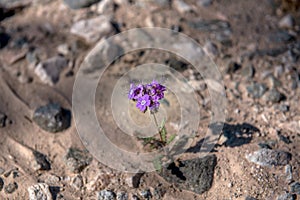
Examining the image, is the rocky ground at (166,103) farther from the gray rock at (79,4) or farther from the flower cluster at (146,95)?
the flower cluster at (146,95)

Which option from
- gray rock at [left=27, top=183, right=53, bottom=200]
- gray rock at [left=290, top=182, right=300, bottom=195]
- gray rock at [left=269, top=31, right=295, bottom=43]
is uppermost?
gray rock at [left=27, top=183, right=53, bottom=200]

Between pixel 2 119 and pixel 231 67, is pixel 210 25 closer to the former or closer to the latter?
pixel 231 67

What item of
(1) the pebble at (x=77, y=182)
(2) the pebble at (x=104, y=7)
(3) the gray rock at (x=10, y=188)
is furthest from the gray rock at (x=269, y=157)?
(2) the pebble at (x=104, y=7)

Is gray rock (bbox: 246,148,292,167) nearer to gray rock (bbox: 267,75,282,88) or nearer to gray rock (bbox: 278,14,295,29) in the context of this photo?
gray rock (bbox: 267,75,282,88)

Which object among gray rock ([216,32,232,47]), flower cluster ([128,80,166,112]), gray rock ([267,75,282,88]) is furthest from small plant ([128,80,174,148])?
gray rock ([216,32,232,47])

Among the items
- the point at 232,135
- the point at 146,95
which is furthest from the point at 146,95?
the point at 232,135

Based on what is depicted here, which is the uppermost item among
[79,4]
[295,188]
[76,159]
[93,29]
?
[79,4]
